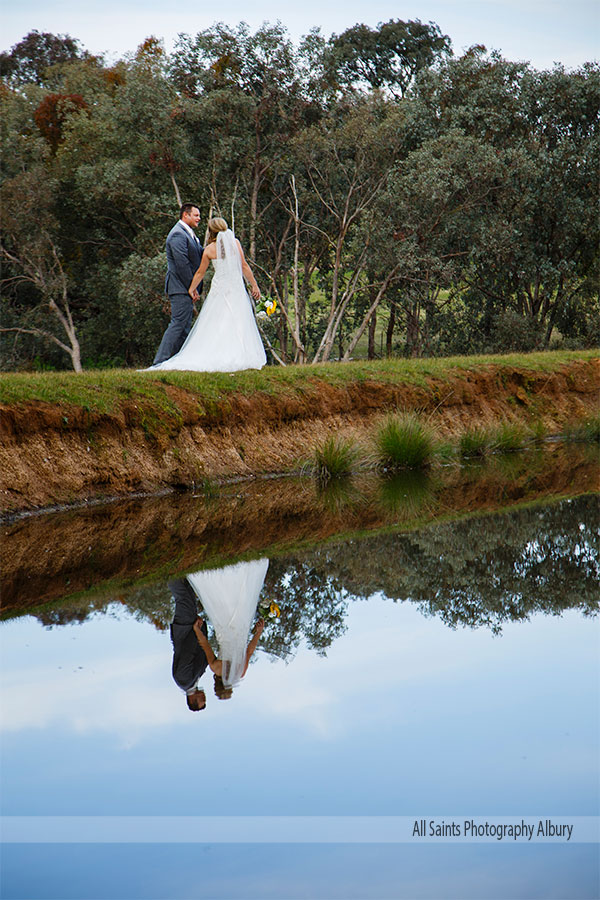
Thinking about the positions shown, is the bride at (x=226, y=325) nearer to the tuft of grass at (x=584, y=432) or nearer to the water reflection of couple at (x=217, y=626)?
the tuft of grass at (x=584, y=432)

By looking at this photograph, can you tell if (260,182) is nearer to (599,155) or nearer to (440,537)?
Result: (599,155)

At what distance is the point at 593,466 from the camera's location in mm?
14812

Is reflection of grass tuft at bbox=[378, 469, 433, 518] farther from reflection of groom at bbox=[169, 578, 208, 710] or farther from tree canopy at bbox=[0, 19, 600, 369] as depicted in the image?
tree canopy at bbox=[0, 19, 600, 369]

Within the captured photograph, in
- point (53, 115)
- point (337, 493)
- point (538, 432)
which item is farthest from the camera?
point (53, 115)

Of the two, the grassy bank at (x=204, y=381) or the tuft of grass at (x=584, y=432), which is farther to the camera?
the tuft of grass at (x=584, y=432)

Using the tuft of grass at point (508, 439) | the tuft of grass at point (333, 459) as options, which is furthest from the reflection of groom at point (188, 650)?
the tuft of grass at point (508, 439)

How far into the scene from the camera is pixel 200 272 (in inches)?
581

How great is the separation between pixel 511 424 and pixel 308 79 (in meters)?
13.8

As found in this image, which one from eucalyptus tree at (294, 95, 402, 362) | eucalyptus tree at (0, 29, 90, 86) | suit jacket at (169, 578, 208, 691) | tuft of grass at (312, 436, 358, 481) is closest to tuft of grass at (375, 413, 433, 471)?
tuft of grass at (312, 436, 358, 481)

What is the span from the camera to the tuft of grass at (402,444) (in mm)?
14812

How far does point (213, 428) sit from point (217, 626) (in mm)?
7450

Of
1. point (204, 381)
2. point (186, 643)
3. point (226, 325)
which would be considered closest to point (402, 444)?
point (204, 381)

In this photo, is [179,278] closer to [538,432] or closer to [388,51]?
[538,432]

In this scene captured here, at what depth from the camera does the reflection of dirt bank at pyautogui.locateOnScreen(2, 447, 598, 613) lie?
8.18 m
